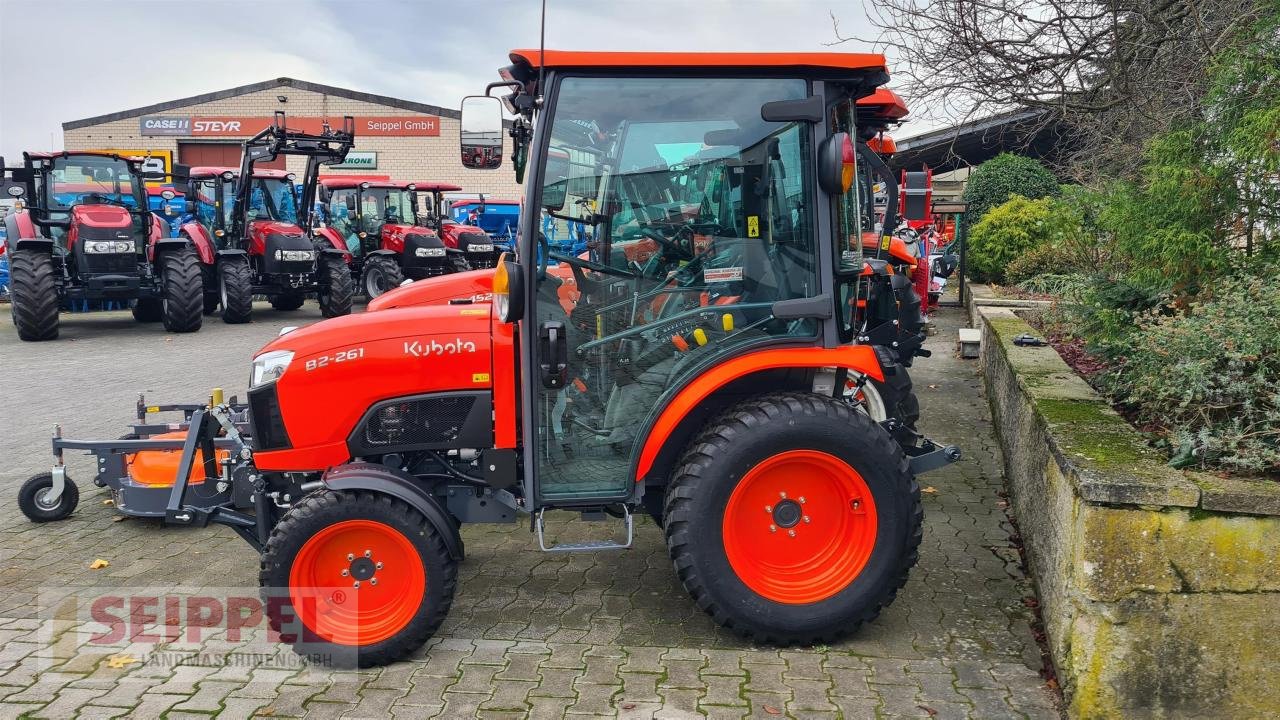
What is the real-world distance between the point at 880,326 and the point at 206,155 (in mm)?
33486

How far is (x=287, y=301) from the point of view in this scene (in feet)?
56.0

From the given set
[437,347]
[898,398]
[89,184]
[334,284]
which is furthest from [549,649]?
[334,284]

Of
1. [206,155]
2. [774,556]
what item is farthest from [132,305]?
[206,155]

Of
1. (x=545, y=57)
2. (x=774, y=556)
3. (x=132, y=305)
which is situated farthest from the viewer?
(x=132, y=305)

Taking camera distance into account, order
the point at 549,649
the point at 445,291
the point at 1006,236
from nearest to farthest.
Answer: the point at 549,649 < the point at 445,291 < the point at 1006,236

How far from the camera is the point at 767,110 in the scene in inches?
150

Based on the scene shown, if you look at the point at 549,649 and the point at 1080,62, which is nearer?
the point at 549,649

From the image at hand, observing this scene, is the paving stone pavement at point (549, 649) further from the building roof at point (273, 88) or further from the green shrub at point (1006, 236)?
the building roof at point (273, 88)

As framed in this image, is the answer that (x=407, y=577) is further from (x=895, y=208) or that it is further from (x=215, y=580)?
(x=895, y=208)

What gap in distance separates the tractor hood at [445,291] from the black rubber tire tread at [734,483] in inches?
102

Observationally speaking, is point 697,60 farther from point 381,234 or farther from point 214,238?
point 381,234

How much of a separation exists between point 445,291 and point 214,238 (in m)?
10.8

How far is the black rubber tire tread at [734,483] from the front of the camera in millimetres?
3764

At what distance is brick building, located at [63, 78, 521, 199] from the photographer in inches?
1325
